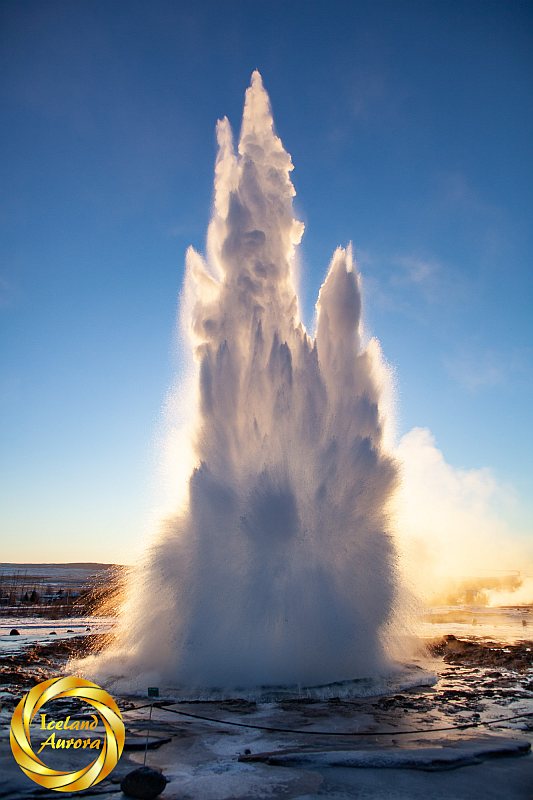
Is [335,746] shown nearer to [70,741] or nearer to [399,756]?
[399,756]

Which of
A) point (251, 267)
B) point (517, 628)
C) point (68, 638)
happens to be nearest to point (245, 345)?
point (251, 267)

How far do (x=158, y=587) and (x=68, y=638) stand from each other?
16365 millimetres

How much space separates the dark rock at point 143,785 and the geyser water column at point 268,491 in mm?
8314

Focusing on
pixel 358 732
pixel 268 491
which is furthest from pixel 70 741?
pixel 268 491

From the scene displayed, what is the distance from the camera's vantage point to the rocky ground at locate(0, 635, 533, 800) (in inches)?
310

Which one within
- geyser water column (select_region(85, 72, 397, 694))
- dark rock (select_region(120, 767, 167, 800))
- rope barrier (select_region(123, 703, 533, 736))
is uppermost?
geyser water column (select_region(85, 72, 397, 694))

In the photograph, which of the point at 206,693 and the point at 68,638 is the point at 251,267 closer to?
the point at 206,693

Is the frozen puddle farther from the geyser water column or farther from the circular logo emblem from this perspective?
the geyser water column

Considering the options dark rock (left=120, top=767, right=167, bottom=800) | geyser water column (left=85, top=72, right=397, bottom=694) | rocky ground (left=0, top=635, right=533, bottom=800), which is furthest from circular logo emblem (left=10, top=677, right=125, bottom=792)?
geyser water column (left=85, top=72, right=397, bottom=694)

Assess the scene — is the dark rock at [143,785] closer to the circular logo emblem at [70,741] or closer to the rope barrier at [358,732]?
the circular logo emblem at [70,741]

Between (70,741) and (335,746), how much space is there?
520 cm

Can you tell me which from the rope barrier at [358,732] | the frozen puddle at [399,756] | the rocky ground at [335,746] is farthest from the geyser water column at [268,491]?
the frozen puddle at [399,756]

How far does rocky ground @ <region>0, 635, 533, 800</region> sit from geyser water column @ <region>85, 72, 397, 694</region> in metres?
2.24

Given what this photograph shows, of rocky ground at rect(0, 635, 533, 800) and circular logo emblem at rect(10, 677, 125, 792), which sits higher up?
circular logo emblem at rect(10, 677, 125, 792)
